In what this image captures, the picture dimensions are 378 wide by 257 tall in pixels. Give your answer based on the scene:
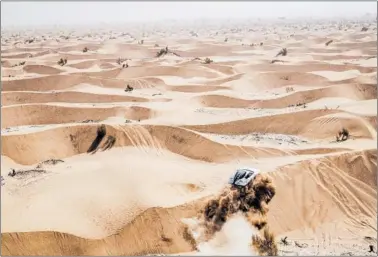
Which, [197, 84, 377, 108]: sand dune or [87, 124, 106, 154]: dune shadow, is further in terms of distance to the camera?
[197, 84, 377, 108]: sand dune

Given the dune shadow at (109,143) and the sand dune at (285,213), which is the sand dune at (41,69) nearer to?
the dune shadow at (109,143)

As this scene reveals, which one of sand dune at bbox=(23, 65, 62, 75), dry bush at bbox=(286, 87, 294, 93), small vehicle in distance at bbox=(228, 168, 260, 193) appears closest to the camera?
small vehicle in distance at bbox=(228, 168, 260, 193)

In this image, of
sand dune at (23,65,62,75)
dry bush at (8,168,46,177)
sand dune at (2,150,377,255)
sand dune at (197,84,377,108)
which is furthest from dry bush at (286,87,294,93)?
sand dune at (23,65,62,75)

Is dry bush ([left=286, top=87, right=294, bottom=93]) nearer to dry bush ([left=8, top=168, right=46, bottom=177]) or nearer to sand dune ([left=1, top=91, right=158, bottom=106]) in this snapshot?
sand dune ([left=1, top=91, right=158, bottom=106])

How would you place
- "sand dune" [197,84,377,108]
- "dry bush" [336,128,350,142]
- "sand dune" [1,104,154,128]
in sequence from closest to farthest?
"dry bush" [336,128,350,142]
"sand dune" [1,104,154,128]
"sand dune" [197,84,377,108]

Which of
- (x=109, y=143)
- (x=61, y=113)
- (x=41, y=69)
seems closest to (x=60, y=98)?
(x=61, y=113)

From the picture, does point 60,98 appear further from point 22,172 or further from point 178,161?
point 178,161
